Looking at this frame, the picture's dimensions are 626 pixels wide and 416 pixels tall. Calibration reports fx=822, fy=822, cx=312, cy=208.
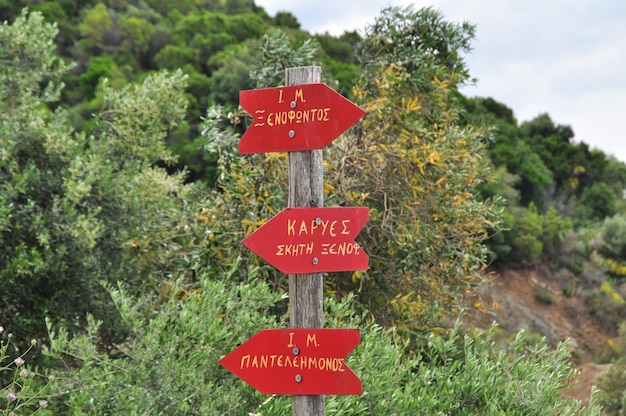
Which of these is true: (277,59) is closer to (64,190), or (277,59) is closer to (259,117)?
(64,190)

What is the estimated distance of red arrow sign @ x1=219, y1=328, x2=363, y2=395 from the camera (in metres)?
4.91

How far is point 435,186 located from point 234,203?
7.88 ft

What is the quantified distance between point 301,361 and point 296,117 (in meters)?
1.49

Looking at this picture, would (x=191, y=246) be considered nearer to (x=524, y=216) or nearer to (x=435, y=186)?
(x=435, y=186)

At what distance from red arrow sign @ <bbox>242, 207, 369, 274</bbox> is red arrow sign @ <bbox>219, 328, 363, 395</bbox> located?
0.40 meters

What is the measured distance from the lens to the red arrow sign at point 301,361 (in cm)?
491

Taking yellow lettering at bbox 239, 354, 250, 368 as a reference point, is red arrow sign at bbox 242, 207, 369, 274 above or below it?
above

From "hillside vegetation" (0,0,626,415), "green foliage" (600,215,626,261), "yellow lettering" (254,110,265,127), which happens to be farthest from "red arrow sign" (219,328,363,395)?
"green foliage" (600,215,626,261)

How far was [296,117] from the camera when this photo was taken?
5051 millimetres

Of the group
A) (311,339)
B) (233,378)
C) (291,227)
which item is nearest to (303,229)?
(291,227)

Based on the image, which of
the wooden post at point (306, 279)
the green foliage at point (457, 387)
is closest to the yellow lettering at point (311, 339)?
the wooden post at point (306, 279)

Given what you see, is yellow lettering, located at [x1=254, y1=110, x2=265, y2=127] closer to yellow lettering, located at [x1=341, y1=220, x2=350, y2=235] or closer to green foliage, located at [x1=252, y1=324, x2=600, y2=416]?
yellow lettering, located at [x1=341, y1=220, x2=350, y2=235]

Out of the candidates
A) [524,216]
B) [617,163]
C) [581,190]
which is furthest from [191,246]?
[617,163]

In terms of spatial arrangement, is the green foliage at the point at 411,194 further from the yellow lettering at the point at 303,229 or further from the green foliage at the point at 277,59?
the yellow lettering at the point at 303,229
